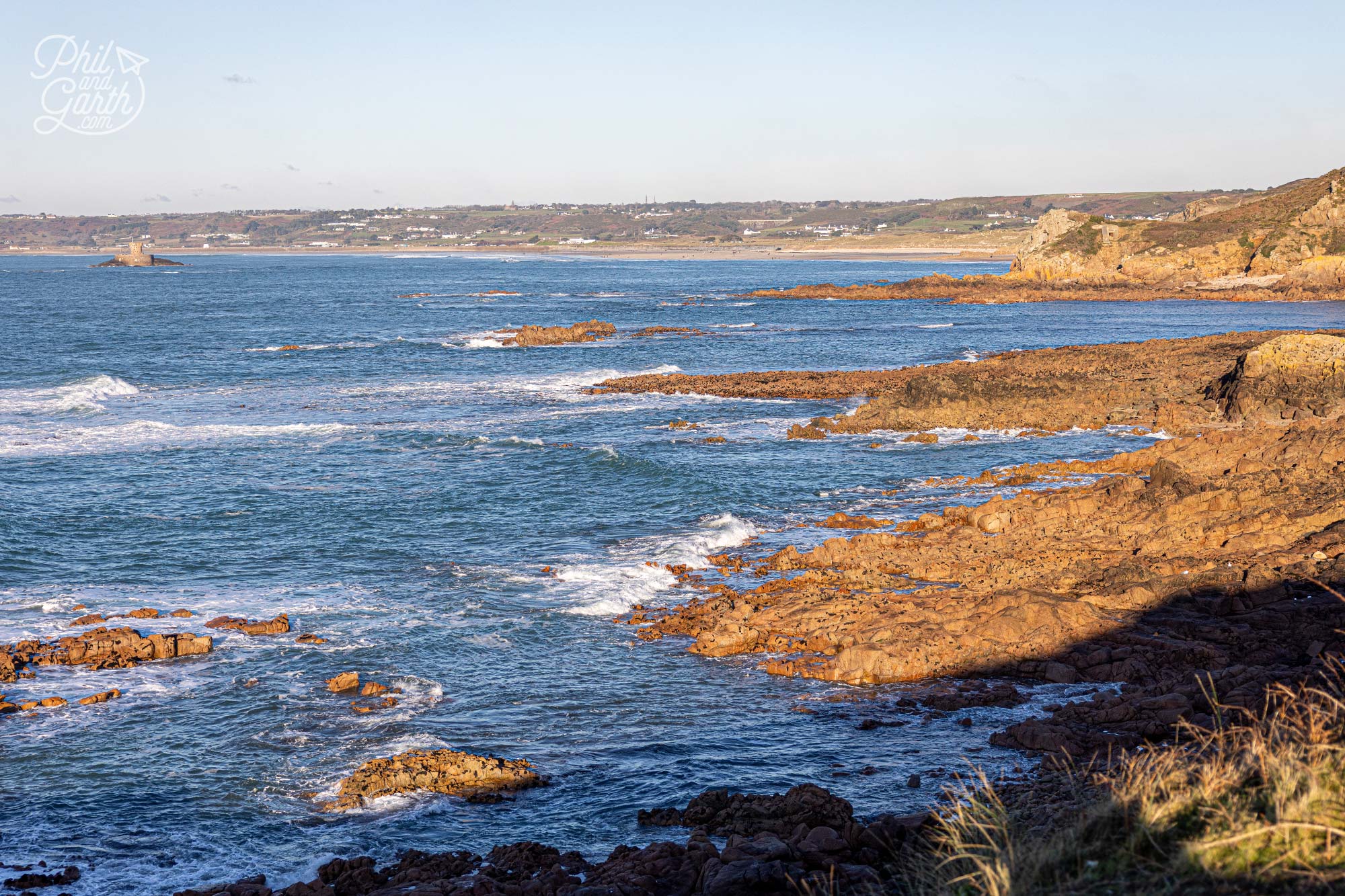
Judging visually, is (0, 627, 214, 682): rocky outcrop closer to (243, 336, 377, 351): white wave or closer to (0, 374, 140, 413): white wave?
(0, 374, 140, 413): white wave

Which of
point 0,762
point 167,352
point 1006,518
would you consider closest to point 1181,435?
point 1006,518

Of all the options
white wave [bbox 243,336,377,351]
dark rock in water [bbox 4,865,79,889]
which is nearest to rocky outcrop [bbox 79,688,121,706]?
dark rock in water [bbox 4,865,79,889]

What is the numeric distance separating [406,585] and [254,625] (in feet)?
10.5

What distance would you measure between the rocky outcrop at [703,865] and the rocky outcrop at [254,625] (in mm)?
7981

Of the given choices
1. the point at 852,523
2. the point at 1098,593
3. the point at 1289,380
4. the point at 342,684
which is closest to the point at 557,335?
the point at 1289,380

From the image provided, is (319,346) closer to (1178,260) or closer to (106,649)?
(106,649)

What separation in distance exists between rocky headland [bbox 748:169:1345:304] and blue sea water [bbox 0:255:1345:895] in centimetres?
4132

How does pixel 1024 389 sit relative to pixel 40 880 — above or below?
above

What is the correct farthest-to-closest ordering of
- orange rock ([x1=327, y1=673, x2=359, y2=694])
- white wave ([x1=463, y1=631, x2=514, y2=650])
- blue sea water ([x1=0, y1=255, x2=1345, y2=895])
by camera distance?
1. white wave ([x1=463, y1=631, x2=514, y2=650])
2. orange rock ([x1=327, y1=673, x2=359, y2=694])
3. blue sea water ([x1=0, y1=255, x2=1345, y2=895])

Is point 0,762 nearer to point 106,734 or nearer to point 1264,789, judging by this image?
point 106,734

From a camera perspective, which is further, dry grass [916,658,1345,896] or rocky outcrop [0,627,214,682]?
rocky outcrop [0,627,214,682]

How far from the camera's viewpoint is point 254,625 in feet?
60.6

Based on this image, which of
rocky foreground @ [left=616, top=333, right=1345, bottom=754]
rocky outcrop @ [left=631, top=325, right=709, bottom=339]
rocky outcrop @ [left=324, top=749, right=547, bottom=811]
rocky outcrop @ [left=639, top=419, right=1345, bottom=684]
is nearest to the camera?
rocky outcrop @ [left=324, top=749, right=547, bottom=811]

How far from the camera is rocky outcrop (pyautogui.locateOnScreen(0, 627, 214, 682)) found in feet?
55.5
